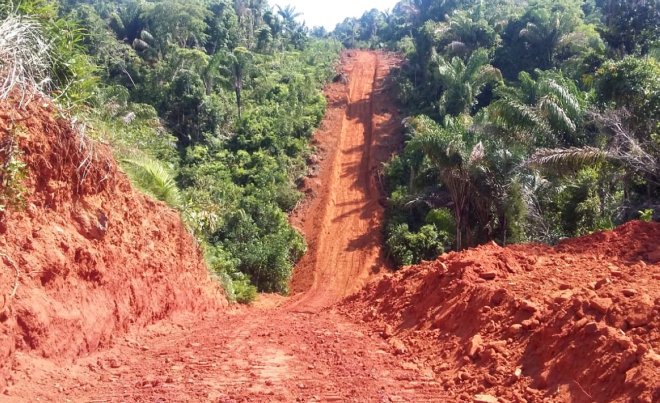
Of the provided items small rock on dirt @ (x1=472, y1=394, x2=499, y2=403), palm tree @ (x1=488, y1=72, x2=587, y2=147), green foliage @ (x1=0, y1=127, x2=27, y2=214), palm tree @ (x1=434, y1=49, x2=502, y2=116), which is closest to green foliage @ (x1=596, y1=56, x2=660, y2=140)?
palm tree @ (x1=488, y1=72, x2=587, y2=147)

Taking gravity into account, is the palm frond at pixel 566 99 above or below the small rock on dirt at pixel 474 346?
above

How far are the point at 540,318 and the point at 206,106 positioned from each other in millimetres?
22846

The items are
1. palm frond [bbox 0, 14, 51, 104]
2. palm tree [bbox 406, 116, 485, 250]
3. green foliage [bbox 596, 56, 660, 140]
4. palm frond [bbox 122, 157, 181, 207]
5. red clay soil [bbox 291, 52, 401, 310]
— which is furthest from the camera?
red clay soil [bbox 291, 52, 401, 310]

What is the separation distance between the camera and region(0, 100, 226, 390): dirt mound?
530cm

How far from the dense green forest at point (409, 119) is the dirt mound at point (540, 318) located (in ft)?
9.72

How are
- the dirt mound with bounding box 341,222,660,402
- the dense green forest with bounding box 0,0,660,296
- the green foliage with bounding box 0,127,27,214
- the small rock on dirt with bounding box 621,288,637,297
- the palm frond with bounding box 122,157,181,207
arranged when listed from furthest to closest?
the dense green forest with bounding box 0,0,660,296 → the palm frond with bounding box 122,157,181,207 → the green foliage with bounding box 0,127,27,214 → the small rock on dirt with bounding box 621,288,637,297 → the dirt mound with bounding box 341,222,660,402

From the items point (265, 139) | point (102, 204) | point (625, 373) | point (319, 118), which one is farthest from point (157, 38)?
point (625, 373)

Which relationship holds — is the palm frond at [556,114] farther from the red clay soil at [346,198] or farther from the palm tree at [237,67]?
the palm tree at [237,67]

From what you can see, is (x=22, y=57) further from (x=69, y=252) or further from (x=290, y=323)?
(x=290, y=323)

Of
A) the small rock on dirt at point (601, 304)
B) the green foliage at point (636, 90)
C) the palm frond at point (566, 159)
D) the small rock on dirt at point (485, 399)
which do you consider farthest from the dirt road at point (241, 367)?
the green foliage at point (636, 90)

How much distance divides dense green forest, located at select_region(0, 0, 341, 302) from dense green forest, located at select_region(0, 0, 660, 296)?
0.07m

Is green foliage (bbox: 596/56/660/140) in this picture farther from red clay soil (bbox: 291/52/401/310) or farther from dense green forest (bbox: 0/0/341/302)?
dense green forest (bbox: 0/0/341/302)

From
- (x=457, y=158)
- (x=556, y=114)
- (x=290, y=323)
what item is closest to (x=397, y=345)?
(x=290, y=323)

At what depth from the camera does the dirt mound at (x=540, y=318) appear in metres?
4.66
